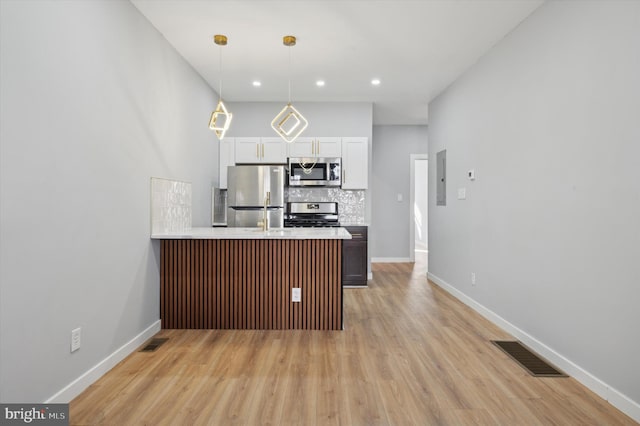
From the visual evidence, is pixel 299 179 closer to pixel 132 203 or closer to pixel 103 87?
pixel 132 203

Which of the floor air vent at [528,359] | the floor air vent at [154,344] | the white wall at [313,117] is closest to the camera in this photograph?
the floor air vent at [528,359]

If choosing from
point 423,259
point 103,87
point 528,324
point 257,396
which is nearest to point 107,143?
point 103,87

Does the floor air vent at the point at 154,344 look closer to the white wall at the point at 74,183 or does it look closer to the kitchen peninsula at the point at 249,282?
the white wall at the point at 74,183

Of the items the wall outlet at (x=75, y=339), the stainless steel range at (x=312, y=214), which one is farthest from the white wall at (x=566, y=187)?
the wall outlet at (x=75, y=339)

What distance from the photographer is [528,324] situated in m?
2.95

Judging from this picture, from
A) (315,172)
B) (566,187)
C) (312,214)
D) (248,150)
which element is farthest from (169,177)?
(566,187)

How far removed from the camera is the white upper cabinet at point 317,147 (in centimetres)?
532

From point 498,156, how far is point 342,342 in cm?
228

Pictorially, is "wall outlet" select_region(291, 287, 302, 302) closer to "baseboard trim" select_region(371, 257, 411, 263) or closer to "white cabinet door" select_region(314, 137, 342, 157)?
"white cabinet door" select_region(314, 137, 342, 157)

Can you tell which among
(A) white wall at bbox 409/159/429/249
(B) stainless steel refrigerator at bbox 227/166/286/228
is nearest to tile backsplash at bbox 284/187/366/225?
(B) stainless steel refrigerator at bbox 227/166/286/228

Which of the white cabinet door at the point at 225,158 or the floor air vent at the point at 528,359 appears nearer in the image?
the floor air vent at the point at 528,359

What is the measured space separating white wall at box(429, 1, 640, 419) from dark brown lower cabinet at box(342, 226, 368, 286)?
152 centimetres

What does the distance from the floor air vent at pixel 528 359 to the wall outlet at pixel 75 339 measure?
292cm

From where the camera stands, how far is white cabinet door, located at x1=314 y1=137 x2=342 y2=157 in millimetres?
5316
